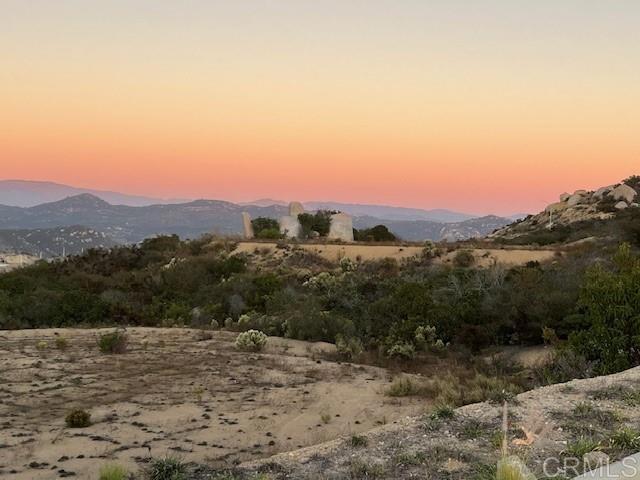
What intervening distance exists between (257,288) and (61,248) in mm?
70796

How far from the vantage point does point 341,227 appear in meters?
43.3

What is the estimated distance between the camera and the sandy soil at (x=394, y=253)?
28.0 m

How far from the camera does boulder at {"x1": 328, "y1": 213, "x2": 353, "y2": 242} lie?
140ft

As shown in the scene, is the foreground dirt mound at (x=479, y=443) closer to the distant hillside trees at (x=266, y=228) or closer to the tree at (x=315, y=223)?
the distant hillside trees at (x=266, y=228)

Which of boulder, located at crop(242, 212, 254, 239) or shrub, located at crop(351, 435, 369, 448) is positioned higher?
boulder, located at crop(242, 212, 254, 239)

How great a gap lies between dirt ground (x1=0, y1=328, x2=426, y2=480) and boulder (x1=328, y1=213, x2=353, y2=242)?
90.9ft

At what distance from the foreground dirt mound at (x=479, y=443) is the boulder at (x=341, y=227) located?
115 feet

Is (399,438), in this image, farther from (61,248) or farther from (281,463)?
(61,248)

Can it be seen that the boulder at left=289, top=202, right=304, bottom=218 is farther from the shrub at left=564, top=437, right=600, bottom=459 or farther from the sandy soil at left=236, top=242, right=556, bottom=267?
the shrub at left=564, top=437, right=600, bottom=459

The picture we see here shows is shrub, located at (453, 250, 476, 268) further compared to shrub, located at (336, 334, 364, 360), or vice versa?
shrub, located at (453, 250, 476, 268)

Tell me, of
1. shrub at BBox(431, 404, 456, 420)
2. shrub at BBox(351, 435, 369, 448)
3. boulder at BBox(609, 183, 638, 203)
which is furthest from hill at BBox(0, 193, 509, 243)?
shrub at BBox(351, 435, 369, 448)

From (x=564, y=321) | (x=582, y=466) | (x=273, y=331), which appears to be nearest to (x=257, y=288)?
(x=273, y=331)

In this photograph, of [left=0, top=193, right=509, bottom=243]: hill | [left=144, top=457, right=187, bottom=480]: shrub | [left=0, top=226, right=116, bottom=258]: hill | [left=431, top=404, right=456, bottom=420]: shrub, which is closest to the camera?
[left=144, top=457, right=187, bottom=480]: shrub

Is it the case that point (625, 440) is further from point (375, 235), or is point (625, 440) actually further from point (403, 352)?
point (375, 235)
